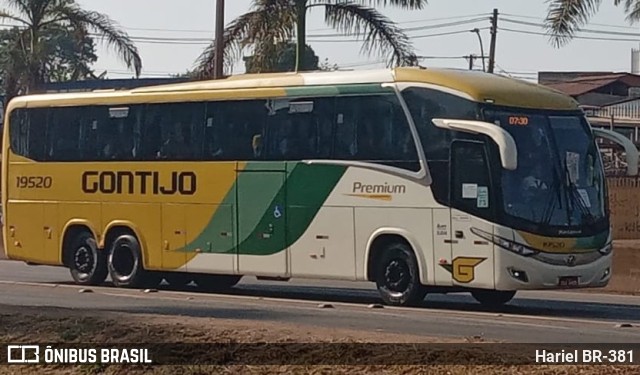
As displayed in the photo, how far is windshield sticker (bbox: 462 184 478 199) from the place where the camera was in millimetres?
18672

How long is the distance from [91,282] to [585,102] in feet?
159

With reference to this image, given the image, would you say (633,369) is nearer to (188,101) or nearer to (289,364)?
(289,364)

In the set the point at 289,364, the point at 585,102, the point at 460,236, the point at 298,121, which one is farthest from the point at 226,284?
the point at 585,102

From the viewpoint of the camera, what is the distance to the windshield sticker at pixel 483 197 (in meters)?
18.5

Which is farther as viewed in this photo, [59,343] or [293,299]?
[293,299]

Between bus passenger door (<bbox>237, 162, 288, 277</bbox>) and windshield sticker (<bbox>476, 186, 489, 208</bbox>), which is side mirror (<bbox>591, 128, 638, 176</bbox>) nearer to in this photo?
windshield sticker (<bbox>476, 186, 489, 208</bbox>)

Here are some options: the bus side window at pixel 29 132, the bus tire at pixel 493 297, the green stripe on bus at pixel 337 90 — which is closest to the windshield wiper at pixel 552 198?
the bus tire at pixel 493 297

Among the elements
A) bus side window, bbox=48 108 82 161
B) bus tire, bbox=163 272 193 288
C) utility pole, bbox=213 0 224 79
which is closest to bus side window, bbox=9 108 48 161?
bus side window, bbox=48 108 82 161

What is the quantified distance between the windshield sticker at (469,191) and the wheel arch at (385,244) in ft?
3.50

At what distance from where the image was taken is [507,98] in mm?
18984

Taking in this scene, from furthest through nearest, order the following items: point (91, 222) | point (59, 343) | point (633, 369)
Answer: point (91, 222) → point (59, 343) → point (633, 369)

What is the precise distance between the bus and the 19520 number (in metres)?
0.04

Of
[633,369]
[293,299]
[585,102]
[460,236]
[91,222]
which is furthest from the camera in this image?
[585,102]

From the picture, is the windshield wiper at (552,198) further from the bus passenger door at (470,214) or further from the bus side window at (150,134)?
the bus side window at (150,134)
